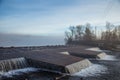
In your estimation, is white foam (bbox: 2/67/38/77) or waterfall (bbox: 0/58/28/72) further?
waterfall (bbox: 0/58/28/72)

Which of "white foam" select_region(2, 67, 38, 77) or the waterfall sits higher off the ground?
the waterfall

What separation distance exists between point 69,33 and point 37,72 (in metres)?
72.5

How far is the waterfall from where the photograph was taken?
758 inches

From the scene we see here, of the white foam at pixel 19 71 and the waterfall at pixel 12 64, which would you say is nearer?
the white foam at pixel 19 71

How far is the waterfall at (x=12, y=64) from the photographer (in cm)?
1925

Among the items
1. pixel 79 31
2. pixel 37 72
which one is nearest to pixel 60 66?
pixel 37 72

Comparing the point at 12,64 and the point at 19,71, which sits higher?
the point at 12,64

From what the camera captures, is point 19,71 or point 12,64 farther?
point 12,64

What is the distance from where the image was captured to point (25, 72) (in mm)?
19625

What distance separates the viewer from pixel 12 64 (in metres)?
20.4

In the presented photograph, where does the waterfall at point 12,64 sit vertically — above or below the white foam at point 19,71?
above

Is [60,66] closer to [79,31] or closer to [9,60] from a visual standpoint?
[9,60]

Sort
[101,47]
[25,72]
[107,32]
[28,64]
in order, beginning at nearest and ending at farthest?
[25,72]
[28,64]
[101,47]
[107,32]

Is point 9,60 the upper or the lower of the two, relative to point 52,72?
upper
